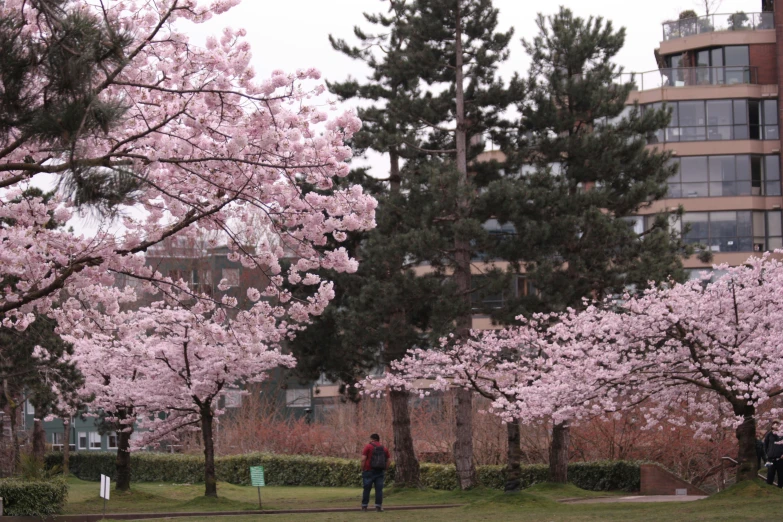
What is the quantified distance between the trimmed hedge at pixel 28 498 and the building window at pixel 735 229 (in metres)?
32.1

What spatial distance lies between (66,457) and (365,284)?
18396 mm

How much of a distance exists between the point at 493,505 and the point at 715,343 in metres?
5.02

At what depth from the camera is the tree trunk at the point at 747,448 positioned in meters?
17.5

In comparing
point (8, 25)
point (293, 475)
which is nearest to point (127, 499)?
point (293, 475)

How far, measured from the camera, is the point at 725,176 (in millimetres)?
46156

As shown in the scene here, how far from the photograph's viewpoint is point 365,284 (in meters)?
26.5

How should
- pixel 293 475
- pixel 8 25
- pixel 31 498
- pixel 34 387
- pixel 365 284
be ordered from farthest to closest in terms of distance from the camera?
pixel 293 475, pixel 365 284, pixel 34 387, pixel 31 498, pixel 8 25

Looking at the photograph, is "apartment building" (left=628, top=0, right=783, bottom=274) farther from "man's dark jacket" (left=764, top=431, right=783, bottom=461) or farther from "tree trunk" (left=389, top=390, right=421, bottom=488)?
"man's dark jacket" (left=764, top=431, right=783, bottom=461)

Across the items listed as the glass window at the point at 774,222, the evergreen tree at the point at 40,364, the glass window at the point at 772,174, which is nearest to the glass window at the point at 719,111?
the glass window at the point at 772,174

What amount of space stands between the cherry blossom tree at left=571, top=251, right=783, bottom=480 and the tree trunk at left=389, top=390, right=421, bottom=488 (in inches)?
416

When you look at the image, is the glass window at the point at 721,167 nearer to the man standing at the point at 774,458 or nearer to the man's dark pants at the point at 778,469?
the man standing at the point at 774,458

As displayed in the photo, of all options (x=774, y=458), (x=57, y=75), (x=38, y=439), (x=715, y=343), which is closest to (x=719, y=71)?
(x=774, y=458)

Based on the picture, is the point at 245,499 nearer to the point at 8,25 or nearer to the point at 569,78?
the point at 569,78

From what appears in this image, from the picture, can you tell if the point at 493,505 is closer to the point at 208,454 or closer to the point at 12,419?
the point at 208,454
